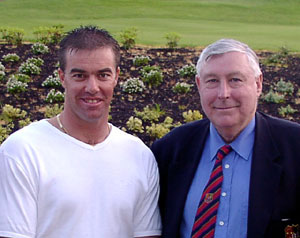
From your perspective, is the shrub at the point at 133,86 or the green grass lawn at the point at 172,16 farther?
the green grass lawn at the point at 172,16

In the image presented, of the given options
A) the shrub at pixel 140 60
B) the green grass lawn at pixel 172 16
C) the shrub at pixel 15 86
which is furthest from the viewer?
the green grass lawn at pixel 172 16

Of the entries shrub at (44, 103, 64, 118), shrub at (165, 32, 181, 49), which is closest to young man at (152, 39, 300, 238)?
shrub at (44, 103, 64, 118)

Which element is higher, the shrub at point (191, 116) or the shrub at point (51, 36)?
the shrub at point (51, 36)

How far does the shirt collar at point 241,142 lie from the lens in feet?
12.4

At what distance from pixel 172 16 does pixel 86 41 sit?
28155 mm

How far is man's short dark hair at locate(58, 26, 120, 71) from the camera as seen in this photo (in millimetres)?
3666

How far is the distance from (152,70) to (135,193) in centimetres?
891

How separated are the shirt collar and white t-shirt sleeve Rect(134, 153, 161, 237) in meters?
0.44

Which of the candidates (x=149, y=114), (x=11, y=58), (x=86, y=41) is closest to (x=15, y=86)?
(x=11, y=58)

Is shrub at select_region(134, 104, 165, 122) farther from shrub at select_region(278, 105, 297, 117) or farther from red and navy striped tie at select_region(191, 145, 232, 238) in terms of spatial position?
red and navy striped tie at select_region(191, 145, 232, 238)

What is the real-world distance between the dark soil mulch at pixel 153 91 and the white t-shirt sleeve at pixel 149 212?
4.75 meters

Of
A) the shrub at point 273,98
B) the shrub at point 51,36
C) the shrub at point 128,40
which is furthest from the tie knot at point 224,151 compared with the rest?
the shrub at point 51,36

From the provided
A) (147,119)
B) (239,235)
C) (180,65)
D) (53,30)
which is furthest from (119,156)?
(53,30)

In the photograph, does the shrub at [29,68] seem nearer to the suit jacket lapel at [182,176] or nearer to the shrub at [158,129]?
the shrub at [158,129]
